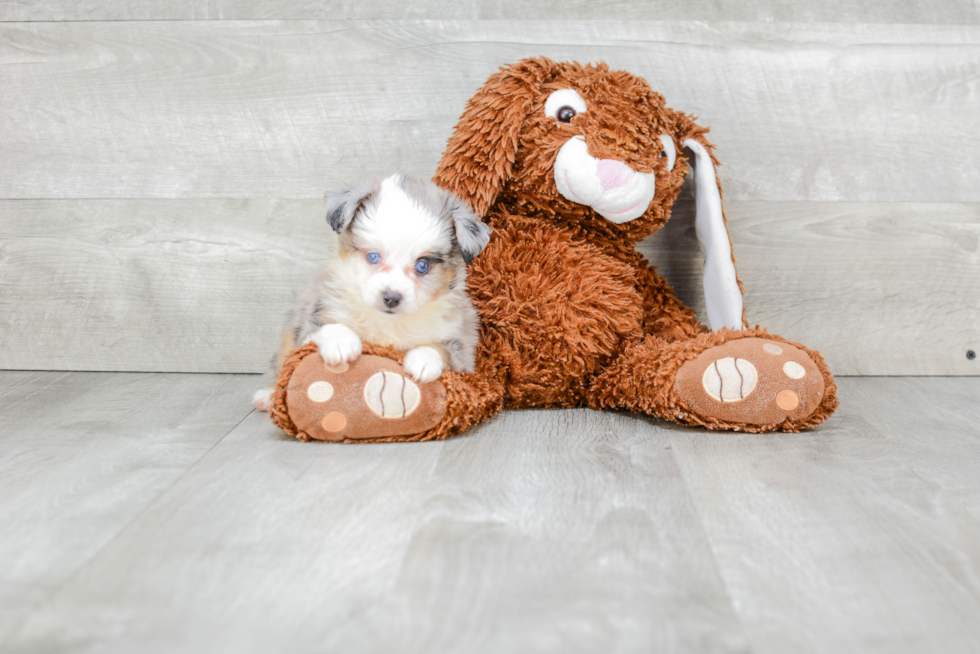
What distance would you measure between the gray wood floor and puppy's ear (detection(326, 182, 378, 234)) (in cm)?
38

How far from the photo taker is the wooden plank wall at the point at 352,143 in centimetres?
172

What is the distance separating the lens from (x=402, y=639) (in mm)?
708

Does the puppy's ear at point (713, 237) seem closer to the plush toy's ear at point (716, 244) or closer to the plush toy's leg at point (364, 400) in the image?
the plush toy's ear at point (716, 244)

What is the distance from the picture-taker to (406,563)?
0.85 metres

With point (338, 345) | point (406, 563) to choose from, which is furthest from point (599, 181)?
point (406, 563)

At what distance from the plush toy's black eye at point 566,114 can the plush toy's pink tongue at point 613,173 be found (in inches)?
4.9

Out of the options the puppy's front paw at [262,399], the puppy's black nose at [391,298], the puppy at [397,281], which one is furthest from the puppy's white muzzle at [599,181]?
A: the puppy's front paw at [262,399]

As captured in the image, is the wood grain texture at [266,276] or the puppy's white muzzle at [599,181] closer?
the puppy's white muzzle at [599,181]

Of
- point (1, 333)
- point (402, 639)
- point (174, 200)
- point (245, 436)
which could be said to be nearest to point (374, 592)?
point (402, 639)

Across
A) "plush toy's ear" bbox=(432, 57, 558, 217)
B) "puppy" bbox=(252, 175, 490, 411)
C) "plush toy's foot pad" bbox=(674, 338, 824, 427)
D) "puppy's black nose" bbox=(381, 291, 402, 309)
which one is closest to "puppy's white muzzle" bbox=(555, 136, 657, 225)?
"plush toy's ear" bbox=(432, 57, 558, 217)

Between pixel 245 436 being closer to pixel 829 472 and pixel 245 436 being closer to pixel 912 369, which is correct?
pixel 829 472

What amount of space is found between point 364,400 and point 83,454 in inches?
18.2

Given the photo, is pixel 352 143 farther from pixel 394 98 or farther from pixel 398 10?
pixel 398 10

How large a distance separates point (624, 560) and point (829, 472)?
1.55 ft
